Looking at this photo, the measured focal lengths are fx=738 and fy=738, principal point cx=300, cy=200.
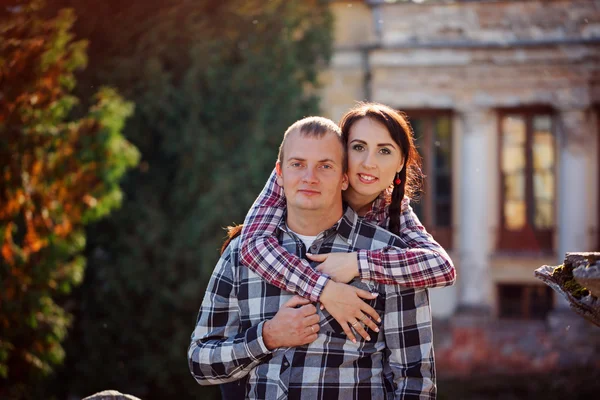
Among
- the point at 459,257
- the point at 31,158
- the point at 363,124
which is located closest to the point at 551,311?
the point at 459,257

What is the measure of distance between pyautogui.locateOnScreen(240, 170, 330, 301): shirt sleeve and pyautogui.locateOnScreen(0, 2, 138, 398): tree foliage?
2.82m

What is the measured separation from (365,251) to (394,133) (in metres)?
0.52

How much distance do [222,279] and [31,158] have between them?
318 cm

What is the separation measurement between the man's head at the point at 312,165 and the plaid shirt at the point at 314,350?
0.55ft

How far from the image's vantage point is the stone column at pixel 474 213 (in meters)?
12.1

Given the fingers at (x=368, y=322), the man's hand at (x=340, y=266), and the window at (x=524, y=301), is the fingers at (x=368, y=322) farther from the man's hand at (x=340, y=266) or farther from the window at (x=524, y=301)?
the window at (x=524, y=301)

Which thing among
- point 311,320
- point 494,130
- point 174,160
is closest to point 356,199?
point 311,320

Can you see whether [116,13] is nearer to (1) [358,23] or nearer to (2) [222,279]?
(1) [358,23]

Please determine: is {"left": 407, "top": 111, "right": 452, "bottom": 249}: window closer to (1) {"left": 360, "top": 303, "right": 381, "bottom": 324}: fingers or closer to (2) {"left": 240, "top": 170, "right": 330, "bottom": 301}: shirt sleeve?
(2) {"left": 240, "top": 170, "right": 330, "bottom": 301}: shirt sleeve

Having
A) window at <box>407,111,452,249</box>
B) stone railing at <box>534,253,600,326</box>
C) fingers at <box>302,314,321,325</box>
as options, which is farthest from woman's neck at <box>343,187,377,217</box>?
window at <box>407,111,452,249</box>

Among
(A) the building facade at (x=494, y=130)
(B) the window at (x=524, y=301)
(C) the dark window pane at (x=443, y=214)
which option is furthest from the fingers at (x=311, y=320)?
(C) the dark window pane at (x=443, y=214)

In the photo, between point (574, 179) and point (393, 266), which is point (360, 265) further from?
point (574, 179)

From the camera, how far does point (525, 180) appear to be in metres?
12.7

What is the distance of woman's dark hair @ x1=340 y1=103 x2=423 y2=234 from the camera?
2.86 meters
